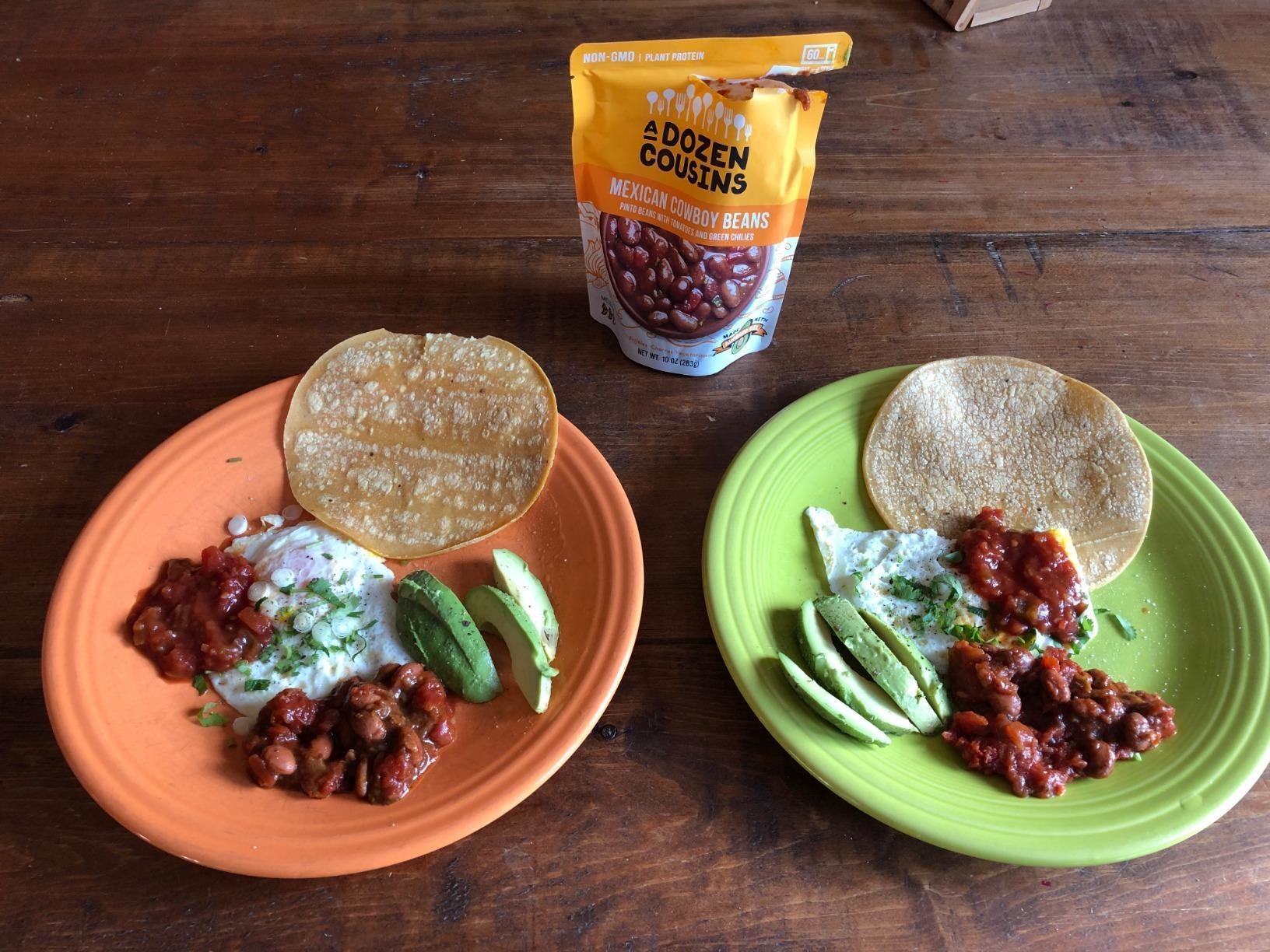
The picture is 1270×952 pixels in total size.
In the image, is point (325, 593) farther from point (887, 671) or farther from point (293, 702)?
point (887, 671)

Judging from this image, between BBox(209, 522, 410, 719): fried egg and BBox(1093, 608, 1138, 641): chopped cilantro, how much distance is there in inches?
48.7

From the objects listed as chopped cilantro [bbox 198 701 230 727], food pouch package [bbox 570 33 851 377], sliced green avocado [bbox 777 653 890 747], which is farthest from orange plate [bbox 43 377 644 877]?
food pouch package [bbox 570 33 851 377]

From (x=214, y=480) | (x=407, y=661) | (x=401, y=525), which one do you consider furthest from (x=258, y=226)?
(x=407, y=661)

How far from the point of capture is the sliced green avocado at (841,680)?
51.0 inches

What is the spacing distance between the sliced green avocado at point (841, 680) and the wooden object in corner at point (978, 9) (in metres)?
2.26

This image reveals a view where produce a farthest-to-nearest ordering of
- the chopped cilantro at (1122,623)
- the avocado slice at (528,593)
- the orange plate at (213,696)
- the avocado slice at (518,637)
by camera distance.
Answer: the chopped cilantro at (1122,623) < the avocado slice at (528,593) < the avocado slice at (518,637) < the orange plate at (213,696)

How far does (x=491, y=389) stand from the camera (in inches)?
65.1

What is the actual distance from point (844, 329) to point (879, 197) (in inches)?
20.7

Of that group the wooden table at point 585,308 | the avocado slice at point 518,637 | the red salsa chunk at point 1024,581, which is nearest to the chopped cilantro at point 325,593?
the avocado slice at point 518,637

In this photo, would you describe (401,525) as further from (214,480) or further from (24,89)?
(24,89)

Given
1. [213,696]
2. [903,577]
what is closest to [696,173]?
[903,577]

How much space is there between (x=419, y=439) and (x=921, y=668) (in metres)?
1.00

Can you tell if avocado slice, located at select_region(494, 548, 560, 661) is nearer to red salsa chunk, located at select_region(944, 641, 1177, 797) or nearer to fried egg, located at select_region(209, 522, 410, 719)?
fried egg, located at select_region(209, 522, 410, 719)

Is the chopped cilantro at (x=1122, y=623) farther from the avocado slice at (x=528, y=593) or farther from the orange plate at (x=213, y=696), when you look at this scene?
the avocado slice at (x=528, y=593)
